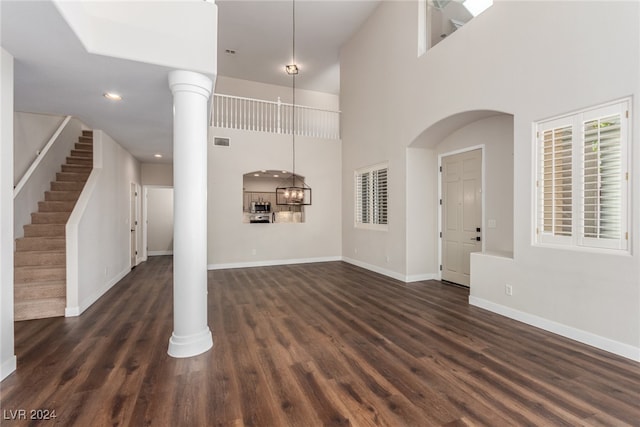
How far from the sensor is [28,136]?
488 centimetres

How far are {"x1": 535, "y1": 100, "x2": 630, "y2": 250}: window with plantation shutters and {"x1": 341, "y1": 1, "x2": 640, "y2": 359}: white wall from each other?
0.11 metres

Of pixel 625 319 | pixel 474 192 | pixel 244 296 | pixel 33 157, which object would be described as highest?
pixel 33 157

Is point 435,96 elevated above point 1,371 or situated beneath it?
elevated above

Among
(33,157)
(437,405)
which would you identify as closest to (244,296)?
(437,405)

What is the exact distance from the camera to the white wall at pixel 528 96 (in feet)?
9.32

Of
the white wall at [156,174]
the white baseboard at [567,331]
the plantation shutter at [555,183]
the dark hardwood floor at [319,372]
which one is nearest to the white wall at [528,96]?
the white baseboard at [567,331]

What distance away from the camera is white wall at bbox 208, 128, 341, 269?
23.5 feet

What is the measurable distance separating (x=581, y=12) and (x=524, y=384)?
12.1 ft

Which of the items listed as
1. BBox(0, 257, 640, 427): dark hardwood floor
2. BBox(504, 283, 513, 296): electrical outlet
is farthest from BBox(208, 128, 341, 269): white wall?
BBox(504, 283, 513, 296): electrical outlet

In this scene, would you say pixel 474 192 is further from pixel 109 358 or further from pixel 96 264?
pixel 96 264

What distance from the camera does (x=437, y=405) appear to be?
2.11 metres

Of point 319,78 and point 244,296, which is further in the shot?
point 319,78

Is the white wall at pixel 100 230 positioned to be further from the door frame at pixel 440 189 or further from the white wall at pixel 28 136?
the door frame at pixel 440 189

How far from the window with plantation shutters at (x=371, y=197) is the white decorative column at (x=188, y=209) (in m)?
4.37
